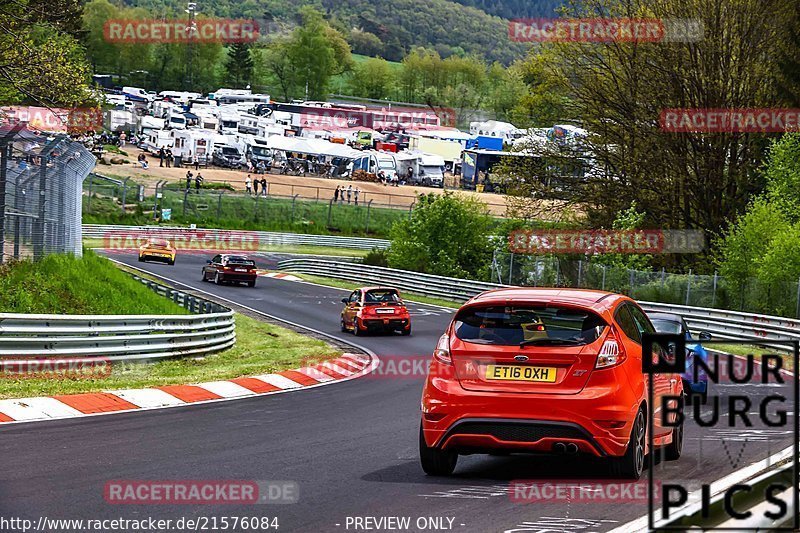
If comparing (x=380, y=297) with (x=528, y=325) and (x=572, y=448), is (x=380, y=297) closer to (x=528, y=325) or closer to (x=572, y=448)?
(x=528, y=325)

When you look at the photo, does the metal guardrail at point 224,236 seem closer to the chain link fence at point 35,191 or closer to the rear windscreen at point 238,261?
the rear windscreen at point 238,261

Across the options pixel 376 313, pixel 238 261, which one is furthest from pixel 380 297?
pixel 238 261

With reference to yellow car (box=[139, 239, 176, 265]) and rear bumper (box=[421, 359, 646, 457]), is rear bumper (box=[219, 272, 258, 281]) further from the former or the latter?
rear bumper (box=[421, 359, 646, 457])

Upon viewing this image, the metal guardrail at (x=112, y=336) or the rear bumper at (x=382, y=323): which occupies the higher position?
the metal guardrail at (x=112, y=336)

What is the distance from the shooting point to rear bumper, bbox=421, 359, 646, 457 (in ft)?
29.7

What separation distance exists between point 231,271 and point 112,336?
92.2 ft

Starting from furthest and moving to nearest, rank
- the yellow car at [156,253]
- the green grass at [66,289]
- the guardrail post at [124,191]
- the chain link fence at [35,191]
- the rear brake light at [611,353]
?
the guardrail post at [124,191] < the yellow car at [156,253] < the green grass at [66,289] < the chain link fence at [35,191] < the rear brake light at [611,353]

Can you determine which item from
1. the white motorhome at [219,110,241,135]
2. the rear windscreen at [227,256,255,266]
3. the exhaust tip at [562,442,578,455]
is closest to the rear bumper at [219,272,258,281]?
the rear windscreen at [227,256,255,266]

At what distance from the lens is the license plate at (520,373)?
926cm

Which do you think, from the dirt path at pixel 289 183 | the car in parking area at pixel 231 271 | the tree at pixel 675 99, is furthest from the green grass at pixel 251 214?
the car in parking area at pixel 231 271

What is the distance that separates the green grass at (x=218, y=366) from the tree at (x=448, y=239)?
19.0 meters

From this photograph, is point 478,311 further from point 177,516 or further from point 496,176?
point 496,176

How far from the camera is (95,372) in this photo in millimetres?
17594

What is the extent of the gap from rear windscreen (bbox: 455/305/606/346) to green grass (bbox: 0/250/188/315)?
35.4 feet
